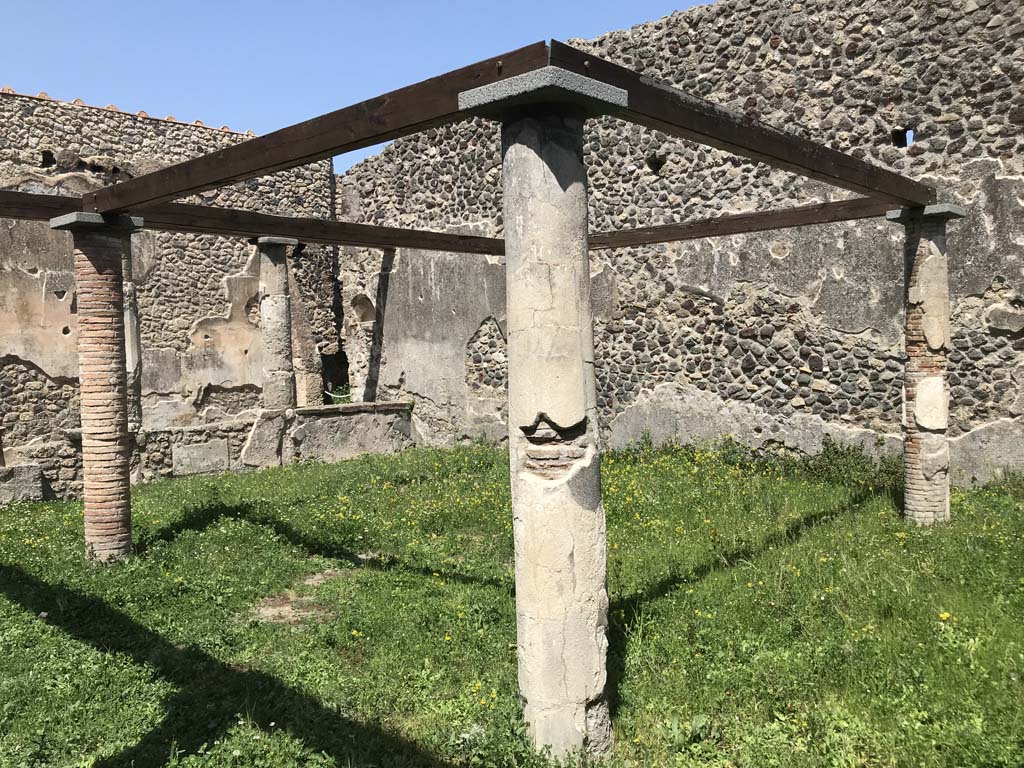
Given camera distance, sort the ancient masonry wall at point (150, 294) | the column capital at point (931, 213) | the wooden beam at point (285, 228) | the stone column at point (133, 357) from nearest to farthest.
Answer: the column capital at point (931, 213) < the wooden beam at point (285, 228) < the stone column at point (133, 357) < the ancient masonry wall at point (150, 294)

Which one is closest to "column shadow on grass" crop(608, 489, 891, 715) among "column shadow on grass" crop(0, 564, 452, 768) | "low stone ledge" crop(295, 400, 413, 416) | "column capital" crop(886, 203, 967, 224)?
"column shadow on grass" crop(0, 564, 452, 768)

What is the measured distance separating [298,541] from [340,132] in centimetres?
400

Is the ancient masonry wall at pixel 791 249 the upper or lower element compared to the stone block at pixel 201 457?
upper

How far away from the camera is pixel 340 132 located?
4109 millimetres

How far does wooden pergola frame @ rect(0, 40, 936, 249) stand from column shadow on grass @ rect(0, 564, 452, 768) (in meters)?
2.83

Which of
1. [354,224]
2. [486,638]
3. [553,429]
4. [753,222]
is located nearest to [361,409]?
[354,224]

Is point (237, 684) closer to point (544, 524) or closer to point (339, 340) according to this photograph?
point (544, 524)

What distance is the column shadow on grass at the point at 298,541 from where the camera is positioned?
580 centimetres

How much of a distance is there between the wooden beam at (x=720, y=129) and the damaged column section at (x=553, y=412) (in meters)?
0.13

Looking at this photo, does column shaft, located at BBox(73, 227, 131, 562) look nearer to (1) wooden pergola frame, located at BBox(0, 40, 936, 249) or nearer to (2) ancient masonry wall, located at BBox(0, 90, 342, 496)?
(1) wooden pergola frame, located at BBox(0, 40, 936, 249)

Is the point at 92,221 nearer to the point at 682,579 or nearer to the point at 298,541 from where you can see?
the point at 298,541

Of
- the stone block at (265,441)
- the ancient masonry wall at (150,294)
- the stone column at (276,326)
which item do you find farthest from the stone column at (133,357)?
the stone column at (276,326)

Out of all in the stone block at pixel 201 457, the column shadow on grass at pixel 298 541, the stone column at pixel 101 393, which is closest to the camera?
the column shadow on grass at pixel 298 541

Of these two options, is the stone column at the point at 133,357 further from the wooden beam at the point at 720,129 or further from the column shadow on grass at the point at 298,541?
the wooden beam at the point at 720,129
